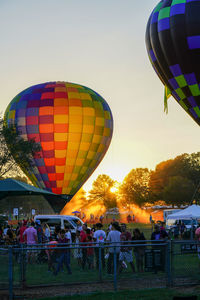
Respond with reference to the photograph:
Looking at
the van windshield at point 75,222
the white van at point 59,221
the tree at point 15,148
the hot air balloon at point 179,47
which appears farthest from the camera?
the tree at point 15,148

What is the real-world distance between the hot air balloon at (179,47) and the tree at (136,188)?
58.5 m

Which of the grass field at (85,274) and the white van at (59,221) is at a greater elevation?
the white van at (59,221)

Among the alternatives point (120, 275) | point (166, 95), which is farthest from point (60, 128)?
point (120, 275)

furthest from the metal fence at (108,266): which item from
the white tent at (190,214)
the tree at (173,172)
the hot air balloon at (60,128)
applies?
the tree at (173,172)

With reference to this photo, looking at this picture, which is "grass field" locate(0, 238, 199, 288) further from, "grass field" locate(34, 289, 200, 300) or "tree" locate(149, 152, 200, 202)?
"tree" locate(149, 152, 200, 202)

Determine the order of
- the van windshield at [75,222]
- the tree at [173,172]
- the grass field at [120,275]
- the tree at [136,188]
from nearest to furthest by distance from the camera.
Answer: the grass field at [120,275]
the van windshield at [75,222]
the tree at [173,172]
the tree at [136,188]

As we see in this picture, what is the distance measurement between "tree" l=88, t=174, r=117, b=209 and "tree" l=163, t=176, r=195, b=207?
17.6 m

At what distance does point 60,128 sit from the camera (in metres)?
44.3

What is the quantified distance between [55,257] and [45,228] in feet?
36.6

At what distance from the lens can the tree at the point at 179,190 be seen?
260 ft

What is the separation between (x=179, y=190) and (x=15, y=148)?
41.1 meters

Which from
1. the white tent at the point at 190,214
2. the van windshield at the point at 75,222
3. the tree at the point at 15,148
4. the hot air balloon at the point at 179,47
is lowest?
the van windshield at the point at 75,222

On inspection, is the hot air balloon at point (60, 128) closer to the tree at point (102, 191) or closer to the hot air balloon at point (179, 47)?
the hot air balloon at point (179, 47)

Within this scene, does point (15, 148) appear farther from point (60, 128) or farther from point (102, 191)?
point (102, 191)
